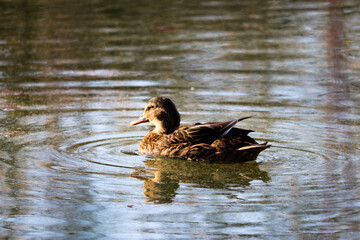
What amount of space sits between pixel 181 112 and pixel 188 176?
7.93ft

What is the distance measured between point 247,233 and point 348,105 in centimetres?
470

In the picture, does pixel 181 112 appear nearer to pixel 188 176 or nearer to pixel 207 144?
pixel 207 144

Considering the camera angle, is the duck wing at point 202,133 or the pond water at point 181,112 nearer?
the pond water at point 181,112

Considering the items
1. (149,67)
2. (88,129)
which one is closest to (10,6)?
(149,67)

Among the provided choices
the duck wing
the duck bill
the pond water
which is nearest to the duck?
the duck wing

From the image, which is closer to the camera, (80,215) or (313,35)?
(80,215)

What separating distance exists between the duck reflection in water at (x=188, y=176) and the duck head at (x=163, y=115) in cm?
58

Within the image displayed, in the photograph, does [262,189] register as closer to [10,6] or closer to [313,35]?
[313,35]

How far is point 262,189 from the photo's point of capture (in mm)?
6383

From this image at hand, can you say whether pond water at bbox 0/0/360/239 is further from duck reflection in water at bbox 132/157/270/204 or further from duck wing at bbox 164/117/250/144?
duck wing at bbox 164/117/250/144

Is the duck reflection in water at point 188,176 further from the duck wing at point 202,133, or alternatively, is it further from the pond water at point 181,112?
the duck wing at point 202,133

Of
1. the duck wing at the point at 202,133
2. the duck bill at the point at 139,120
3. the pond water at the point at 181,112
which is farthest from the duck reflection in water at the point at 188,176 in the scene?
the duck bill at the point at 139,120

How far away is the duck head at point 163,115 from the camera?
8.11 m

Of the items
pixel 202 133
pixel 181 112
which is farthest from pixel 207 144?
pixel 181 112
